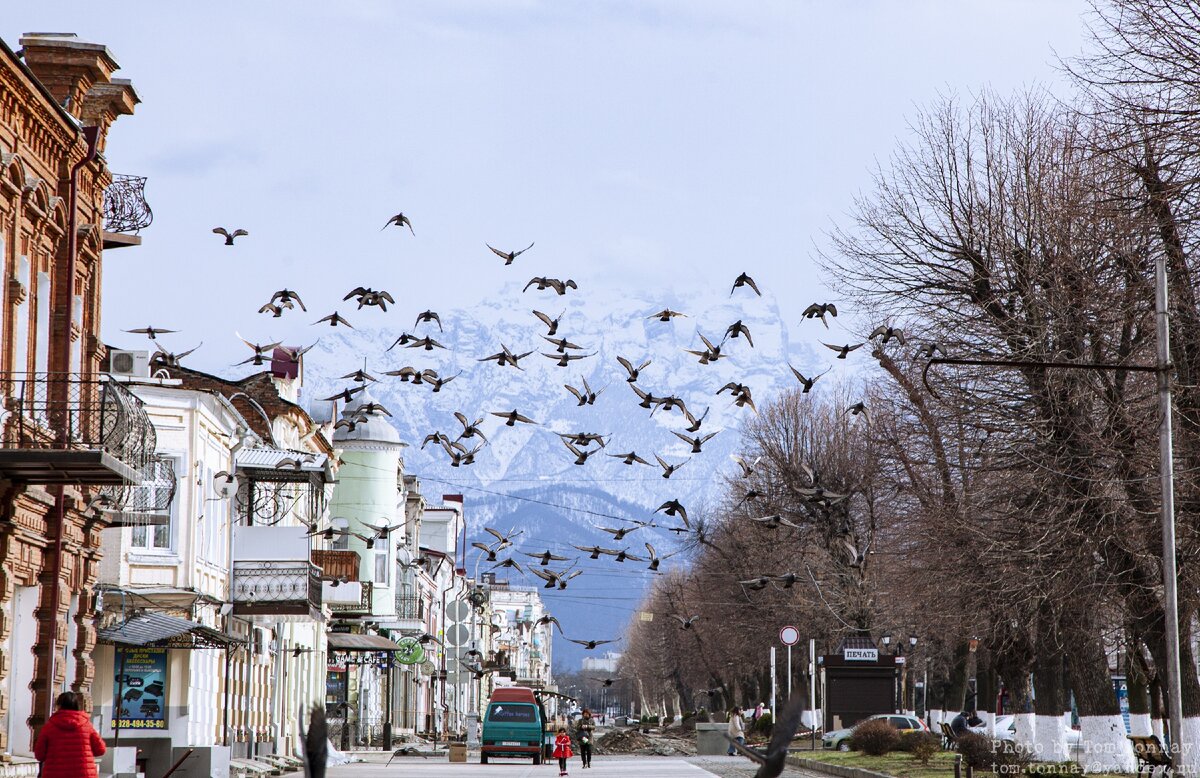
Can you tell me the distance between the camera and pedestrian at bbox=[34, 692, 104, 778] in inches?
628

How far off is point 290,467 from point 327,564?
38.0 ft

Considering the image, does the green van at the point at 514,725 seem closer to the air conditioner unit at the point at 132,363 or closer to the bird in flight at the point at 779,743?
the air conditioner unit at the point at 132,363

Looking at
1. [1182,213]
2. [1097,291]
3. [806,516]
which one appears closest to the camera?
[1182,213]

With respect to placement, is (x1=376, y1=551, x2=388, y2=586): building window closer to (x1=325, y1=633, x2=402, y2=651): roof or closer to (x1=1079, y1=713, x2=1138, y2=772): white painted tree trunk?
(x1=325, y1=633, x2=402, y2=651): roof

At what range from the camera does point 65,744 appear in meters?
16.0

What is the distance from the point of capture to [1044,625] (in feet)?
100

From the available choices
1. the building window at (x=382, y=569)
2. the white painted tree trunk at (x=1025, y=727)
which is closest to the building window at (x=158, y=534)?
the white painted tree trunk at (x=1025, y=727)

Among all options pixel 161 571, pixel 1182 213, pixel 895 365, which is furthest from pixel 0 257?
pixel 895 365

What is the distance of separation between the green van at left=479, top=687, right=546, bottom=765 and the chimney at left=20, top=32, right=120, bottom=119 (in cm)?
2460

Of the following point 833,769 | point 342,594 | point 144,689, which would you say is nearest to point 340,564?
point 342,594

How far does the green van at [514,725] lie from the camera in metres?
44.1

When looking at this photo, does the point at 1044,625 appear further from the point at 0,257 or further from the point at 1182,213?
the point at 0,257

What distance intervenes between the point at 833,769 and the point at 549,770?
748 centimetres

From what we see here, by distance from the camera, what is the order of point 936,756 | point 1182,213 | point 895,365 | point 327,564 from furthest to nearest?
point 327,564
point 936,756
point 895,365
point 1182,213
